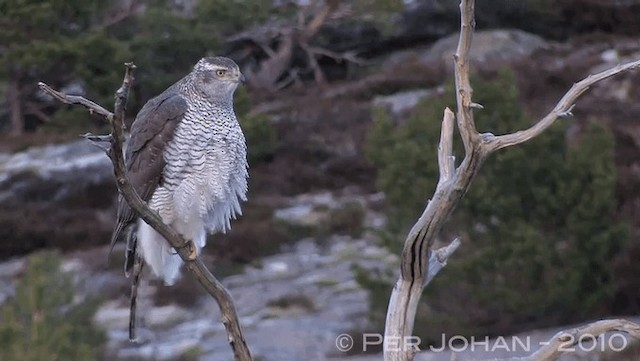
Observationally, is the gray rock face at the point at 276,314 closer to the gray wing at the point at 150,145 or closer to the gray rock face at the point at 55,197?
the gray rock face at the point at 55,197

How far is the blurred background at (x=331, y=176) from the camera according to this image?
11.5 meters

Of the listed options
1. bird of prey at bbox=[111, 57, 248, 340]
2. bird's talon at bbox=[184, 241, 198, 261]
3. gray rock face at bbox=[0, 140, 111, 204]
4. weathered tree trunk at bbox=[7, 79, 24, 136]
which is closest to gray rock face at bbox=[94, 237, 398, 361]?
gray rock face at bbox=[0, 140, 111, 204]

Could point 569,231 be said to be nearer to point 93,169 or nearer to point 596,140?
point 596,140

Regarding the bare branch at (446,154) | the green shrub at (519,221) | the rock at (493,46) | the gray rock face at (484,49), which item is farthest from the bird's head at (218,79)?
the rock at (493,46)

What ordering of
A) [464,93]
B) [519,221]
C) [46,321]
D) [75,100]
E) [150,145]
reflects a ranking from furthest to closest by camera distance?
[519,221] < [46,321] < [150,145] < [464,93] < [75,100]

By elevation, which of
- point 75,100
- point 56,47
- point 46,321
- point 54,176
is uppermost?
point 75,100

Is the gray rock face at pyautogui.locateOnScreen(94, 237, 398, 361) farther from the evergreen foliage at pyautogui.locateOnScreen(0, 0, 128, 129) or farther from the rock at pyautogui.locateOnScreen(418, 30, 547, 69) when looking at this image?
the rock at pyautogui.locateOnScreen(418, 30, 547, 69)

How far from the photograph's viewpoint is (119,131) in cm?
437

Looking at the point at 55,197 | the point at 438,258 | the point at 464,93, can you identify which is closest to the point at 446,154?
the point at 464,93

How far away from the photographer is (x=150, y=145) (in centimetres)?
638

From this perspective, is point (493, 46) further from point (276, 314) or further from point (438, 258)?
point (438, 258)

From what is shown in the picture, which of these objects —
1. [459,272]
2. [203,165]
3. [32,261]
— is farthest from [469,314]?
[203,165]

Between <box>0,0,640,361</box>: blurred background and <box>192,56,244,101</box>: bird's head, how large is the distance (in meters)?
2.93

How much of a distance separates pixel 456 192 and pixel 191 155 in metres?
1.66
